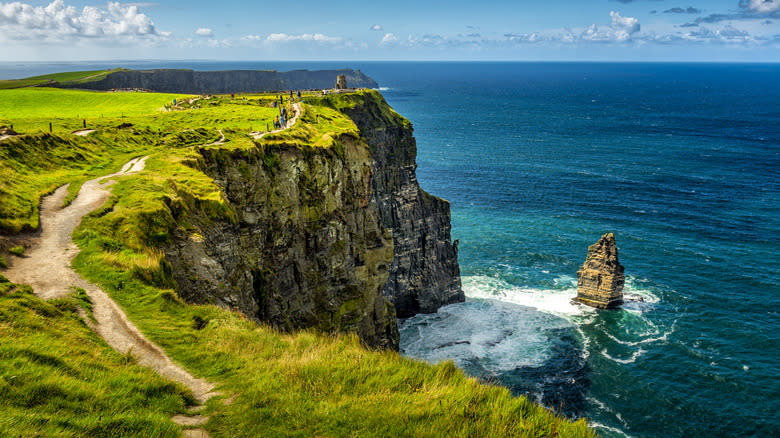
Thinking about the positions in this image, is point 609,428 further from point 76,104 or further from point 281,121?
point 76,104

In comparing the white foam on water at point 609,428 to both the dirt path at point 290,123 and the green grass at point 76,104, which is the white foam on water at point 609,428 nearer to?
the dirt path at point 290,123

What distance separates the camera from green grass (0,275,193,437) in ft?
36.4

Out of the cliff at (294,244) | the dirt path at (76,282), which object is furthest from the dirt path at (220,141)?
the dirt path at (76,282)

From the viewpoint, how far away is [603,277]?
214 feet

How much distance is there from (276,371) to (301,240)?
76.6 feet

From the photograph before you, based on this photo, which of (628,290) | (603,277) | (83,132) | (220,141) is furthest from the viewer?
(628,290)

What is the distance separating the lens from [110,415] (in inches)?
464

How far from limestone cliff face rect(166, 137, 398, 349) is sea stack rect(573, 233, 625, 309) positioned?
32.4 m

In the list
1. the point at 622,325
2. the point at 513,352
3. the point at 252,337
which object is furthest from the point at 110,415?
the point at 622,325

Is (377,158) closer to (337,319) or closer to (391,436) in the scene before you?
(337,319)

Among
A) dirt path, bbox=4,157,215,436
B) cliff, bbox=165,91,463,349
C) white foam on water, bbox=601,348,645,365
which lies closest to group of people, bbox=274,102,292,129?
cliff, bbox=165,91,463,349

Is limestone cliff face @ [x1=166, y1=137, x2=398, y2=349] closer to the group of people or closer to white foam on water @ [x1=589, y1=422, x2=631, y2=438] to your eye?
the group of people

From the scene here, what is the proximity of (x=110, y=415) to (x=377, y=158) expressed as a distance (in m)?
55.9

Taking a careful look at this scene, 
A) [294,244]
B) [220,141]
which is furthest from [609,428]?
[220,141]
